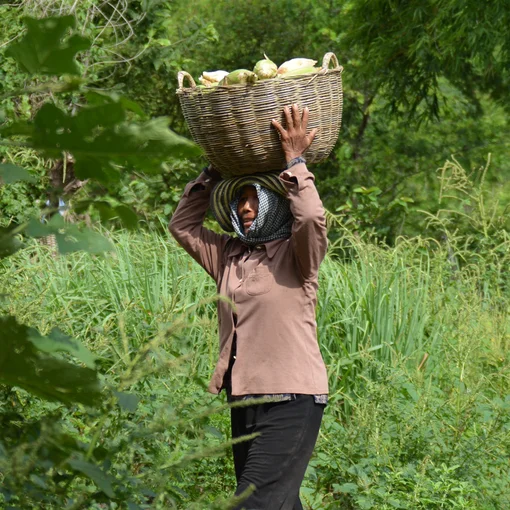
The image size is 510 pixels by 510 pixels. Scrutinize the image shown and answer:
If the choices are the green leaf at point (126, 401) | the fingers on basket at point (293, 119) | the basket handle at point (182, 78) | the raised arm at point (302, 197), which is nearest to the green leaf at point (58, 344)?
the green leaf at point (126, 401)

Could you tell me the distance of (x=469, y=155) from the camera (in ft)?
46.9

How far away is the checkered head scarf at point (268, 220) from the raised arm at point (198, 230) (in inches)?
9.0

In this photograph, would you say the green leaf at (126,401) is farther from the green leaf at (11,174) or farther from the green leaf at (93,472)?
the green leaf at (11,174)

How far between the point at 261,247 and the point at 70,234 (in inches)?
104

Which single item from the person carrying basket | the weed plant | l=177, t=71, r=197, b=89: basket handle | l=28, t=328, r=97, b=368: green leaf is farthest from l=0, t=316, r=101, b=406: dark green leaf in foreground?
l=177, t=71, r=197, b=89: basket handle

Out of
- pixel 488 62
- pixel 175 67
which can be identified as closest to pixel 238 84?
pixel 175 67

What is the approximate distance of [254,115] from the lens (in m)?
3.41

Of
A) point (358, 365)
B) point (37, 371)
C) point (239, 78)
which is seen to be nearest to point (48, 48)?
point (37, 371)

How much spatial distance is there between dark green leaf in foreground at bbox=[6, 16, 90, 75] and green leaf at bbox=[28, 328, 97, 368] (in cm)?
27

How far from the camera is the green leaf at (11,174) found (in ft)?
3.44

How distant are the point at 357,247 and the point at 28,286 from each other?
2.27 meters

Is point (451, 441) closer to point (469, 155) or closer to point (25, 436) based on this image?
point (25, 436)

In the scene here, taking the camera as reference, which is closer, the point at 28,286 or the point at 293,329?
the point at 293,329

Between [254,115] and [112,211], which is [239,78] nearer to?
[254,115]
